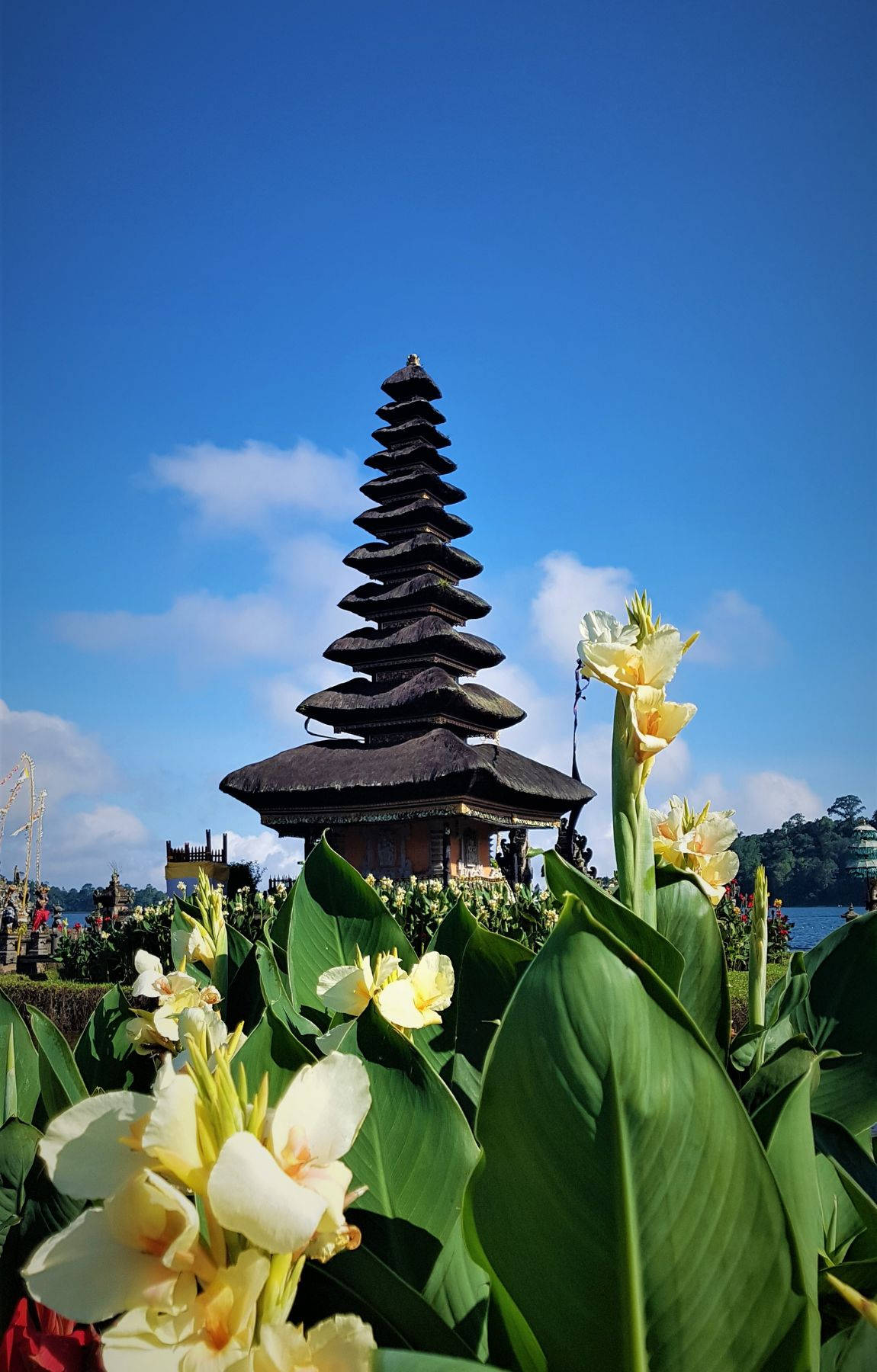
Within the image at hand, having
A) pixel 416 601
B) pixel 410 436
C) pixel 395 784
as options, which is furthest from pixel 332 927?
pixel 410 436

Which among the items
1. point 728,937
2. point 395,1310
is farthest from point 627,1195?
point 728,937

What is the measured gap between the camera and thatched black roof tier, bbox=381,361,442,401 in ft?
90.0

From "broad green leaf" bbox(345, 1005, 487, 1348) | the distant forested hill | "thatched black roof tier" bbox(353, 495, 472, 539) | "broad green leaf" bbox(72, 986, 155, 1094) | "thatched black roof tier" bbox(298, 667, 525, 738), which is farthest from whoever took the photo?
the distant forested hill

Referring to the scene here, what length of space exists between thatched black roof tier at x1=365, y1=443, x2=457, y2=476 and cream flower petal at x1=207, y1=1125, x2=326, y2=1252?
26.9 metres

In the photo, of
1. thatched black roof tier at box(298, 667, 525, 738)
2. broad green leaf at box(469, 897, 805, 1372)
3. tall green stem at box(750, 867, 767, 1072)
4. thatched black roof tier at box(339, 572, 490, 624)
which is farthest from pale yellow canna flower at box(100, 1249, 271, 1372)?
thatched black roof tier at box(339, 572, 490, 624)

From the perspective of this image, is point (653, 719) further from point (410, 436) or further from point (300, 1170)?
point (410, 436)

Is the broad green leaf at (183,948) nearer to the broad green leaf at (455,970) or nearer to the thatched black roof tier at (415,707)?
the broad green leaf at (455,970)

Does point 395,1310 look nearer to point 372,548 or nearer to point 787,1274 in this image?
point 787,1274

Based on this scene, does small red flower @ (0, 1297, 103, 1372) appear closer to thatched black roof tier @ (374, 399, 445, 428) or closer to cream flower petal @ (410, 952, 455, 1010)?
cream flower petal @ (410, 952, 455, 1010)

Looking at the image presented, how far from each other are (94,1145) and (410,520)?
1022 inches

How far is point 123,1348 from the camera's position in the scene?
1.69 ft

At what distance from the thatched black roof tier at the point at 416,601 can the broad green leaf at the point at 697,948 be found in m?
23.1

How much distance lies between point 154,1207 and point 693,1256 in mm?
318

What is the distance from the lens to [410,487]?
26344mm
